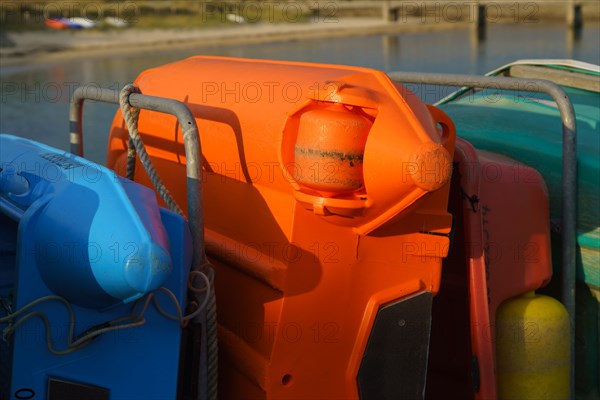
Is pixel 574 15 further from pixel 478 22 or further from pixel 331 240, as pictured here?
pixel 331 240

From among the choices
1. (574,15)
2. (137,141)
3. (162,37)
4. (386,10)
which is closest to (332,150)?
(137,141)

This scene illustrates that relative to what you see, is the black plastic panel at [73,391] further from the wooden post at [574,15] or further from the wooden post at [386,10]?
the wooden post at [386,10]

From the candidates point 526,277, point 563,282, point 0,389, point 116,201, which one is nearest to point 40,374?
point 0,389

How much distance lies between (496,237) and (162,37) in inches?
773

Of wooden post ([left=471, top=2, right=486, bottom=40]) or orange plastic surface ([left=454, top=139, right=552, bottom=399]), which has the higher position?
wooden post ([left=471, top=2, right=486, bottom=40])

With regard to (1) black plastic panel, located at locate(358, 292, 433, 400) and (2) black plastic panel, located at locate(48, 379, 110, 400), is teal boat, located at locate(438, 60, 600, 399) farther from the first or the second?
(2) black plastic panel, located at locate(48, 379, 110, 400)

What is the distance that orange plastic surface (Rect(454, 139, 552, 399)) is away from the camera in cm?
296

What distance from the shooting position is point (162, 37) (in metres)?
21.8

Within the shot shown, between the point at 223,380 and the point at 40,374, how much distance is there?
2.47ft

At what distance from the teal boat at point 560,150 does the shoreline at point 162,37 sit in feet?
42.8

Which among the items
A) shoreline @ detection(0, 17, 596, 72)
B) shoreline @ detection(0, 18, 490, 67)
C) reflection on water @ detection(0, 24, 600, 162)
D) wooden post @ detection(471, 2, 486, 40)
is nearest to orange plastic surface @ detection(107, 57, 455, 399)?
reflection on water @ detection(0, 24, 600, 162)

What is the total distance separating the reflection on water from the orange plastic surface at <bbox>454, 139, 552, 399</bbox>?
3221 millimetres

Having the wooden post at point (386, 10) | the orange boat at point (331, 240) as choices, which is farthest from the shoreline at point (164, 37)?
Answer: the orange boat at point (331, 240)

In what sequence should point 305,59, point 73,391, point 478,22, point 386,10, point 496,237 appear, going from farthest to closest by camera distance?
point 386,10, point 478,22, point 305,59, point 496,237, point 73,391
